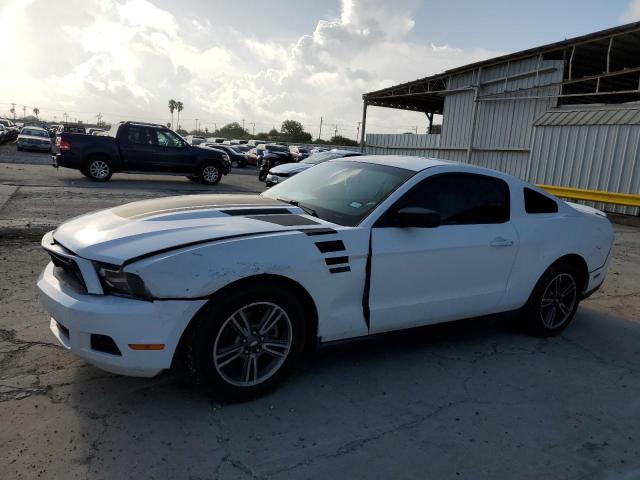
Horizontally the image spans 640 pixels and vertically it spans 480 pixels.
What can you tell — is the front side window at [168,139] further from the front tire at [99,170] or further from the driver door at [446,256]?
the driver door at [446,256]

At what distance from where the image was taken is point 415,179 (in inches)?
149

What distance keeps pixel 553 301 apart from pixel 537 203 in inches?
37.0

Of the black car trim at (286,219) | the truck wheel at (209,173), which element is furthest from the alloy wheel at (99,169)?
the black car trim at (286,219)

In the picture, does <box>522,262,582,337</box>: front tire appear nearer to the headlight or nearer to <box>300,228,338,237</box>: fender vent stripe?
<box>300,228,338,237</box>: fender vent stripe

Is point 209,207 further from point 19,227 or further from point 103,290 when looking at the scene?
point 19,227

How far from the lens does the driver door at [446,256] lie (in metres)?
3.49

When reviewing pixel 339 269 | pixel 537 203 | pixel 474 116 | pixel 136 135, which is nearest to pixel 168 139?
pixel 136 135

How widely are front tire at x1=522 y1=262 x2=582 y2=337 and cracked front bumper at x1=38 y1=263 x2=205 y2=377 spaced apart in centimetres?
313

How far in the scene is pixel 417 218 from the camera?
3.41 m

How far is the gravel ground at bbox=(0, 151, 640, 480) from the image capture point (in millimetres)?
2580

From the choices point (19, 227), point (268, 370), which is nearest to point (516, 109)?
point (19, 227)

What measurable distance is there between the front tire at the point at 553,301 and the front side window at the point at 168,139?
14013 millimetres

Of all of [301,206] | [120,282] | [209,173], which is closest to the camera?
[120,282]

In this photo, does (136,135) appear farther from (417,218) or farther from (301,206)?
(417,218)
